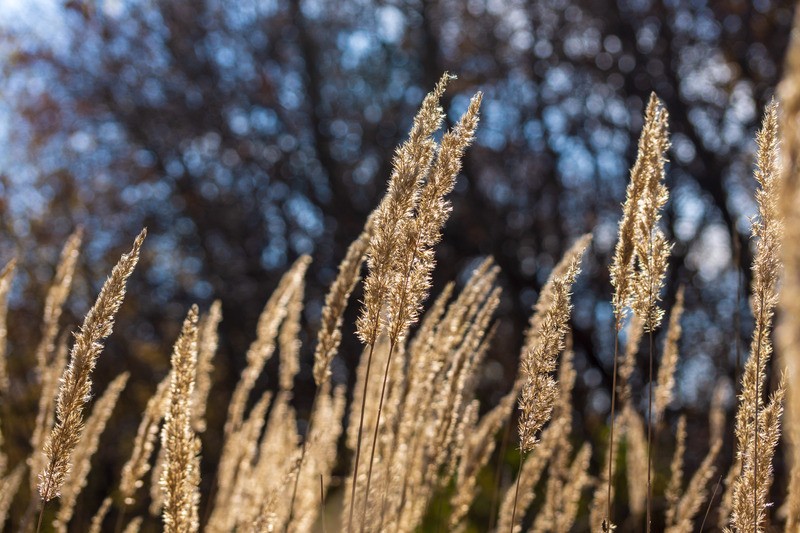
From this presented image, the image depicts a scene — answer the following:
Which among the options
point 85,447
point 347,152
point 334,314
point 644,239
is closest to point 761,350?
point 644,239

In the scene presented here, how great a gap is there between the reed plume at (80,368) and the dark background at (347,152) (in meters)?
5.26

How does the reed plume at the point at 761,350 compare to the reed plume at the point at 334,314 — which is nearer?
the reed plume at the point at 761,350

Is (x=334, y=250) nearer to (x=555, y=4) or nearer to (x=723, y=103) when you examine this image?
(x=555, y=4)

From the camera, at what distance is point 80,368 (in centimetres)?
120

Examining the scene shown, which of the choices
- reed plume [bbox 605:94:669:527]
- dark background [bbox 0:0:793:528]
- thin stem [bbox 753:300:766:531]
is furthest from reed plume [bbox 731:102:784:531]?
dark background [bbox 0:0:793:528]

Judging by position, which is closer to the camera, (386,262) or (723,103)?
(386,262)

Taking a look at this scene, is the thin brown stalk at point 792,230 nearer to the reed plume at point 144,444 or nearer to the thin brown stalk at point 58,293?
the reed plume at point 144,444

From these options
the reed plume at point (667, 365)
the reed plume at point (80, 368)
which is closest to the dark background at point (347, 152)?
the reed plume at point (667, 365)

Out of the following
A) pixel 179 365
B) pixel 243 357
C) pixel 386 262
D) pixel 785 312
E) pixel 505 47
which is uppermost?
pixel 505 47

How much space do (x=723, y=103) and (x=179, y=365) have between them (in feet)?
23.6

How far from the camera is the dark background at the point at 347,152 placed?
7.30 m

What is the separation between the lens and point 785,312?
1.92 feet

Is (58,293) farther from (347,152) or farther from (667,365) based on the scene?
(347,152)

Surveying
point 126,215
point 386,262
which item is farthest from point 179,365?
point 126,215
